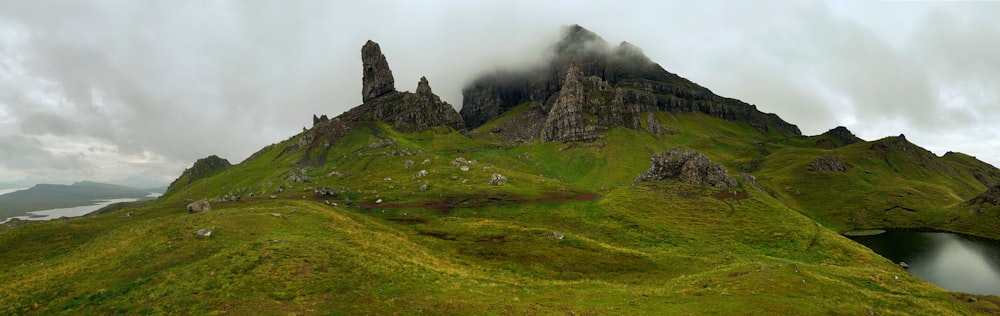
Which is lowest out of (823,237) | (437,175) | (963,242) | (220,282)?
(963,242)

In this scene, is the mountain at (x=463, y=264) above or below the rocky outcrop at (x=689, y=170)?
below

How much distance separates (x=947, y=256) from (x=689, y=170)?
67.9 m

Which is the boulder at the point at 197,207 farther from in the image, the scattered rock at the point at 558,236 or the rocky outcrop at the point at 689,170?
the rocky outcrop at the point at 689,170

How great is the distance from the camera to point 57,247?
50000 mm

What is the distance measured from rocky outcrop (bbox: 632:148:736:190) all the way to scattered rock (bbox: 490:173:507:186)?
56647mm

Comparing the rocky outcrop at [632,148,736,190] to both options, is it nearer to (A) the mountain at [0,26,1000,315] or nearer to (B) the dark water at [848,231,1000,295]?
(A) the mountain at [0,26,1000,315]

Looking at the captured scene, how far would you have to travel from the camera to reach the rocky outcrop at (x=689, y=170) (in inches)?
5256

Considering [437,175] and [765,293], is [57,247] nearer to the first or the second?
[765,293]

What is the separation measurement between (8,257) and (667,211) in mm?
118522

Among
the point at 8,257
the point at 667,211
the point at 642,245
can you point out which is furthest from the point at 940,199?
the point at 8,257

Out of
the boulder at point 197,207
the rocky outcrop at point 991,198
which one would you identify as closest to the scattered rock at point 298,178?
the boulder at point 197,207

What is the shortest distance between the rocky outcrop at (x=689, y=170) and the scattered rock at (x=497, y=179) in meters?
56.6

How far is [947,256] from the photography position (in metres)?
106

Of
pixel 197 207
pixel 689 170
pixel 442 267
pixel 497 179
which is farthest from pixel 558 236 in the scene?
pixel 689 170
